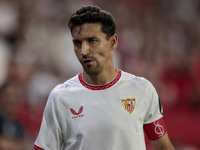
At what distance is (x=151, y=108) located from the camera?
2285 millimetres

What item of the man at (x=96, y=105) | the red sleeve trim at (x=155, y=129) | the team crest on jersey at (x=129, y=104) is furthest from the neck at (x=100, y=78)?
the red sleeve trim at (x=155, y=129)

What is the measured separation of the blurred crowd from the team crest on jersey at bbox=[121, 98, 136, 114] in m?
2.18

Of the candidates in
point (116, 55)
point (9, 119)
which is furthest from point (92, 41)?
point (116, 55)

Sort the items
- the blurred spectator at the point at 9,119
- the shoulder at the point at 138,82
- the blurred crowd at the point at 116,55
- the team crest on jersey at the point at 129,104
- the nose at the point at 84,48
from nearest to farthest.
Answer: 1. the nose at the point at 84,48
2. the team crest on jersey at the point at 129,104
3. the shoulder at the point at 138,82
4. the blurred spectator at the point at 9,119
5. the blurred crowd at the point at 116,55

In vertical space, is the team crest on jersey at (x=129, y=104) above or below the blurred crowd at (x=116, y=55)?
below

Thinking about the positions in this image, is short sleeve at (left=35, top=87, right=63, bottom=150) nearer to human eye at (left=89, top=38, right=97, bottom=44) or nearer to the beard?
the beard

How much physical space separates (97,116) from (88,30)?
55 cm

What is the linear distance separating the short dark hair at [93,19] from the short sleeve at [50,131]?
558mm

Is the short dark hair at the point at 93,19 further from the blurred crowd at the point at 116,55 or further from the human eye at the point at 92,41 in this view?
the blurred crowd at the point at 116,55

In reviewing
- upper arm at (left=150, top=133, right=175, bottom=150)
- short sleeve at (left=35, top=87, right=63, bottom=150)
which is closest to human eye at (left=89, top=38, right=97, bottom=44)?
short sleeve at (left=35, top=87, right=63, bottom=150)

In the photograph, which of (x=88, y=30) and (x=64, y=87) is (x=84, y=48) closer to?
(x=88, y=30)

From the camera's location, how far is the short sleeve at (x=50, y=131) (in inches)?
84.8

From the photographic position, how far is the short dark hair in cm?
215

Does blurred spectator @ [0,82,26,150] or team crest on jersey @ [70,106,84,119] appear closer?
team crest on jersey @ [70,106,84,119]
